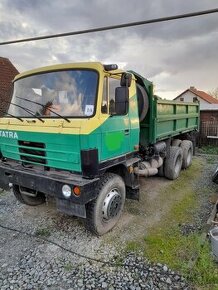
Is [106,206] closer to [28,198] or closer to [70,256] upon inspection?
[70,256]

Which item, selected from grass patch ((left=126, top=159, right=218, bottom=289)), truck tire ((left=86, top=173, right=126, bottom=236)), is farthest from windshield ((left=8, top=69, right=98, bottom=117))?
grass patch ((left=126, top=159, right=218, bottom=289))

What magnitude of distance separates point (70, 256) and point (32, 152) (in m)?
1.62

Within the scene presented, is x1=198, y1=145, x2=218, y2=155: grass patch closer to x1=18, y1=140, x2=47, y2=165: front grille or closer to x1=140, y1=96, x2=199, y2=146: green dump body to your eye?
x1=140, y1=96, x2=199, y2=146: green dump body

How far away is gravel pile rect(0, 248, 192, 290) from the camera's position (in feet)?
9.65

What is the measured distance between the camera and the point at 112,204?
4.00 metres

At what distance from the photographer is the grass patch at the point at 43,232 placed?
4.02m

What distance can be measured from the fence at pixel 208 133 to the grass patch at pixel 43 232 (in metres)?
9.87

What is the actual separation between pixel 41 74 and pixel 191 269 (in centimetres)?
354

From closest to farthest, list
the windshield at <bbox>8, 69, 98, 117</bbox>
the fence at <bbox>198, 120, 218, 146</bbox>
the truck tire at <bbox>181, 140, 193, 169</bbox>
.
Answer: the windshield at <bbox>8, 69, 98, 117</bbox>, the truck tire at <bbox>181, 140, 193, 169</bbox>, the fence at <bbox>198, 120, 218, 146</bbox>

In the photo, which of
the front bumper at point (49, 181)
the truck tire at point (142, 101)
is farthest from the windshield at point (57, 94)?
the truck tire at point (142, 101)

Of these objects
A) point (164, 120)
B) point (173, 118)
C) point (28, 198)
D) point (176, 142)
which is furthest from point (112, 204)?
point (176, 142)

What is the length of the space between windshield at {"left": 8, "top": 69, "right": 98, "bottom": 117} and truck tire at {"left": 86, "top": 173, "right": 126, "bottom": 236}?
115 cm

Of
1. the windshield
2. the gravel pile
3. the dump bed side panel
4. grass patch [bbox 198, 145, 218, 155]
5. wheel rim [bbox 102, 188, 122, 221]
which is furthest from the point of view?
grass patch [bbox 198, 145, 218, 155]

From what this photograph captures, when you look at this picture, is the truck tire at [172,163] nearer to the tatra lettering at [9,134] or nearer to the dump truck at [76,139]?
the dump truck at [76,139]
